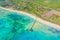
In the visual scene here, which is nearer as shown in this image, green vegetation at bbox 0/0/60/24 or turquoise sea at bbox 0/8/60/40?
turquoise sea at bbox 0/8/60/40

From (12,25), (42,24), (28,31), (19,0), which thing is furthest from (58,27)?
(19,0)

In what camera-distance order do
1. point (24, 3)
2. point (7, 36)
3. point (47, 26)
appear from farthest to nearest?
1. point (24, 3)
2. point (47, 26)
3. point (7, 36)

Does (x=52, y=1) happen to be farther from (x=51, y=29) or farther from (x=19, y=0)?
(x=51, y=29)

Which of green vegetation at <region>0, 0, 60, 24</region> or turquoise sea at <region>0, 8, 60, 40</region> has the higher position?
green vegetation at <region>0, 0, 60, 24</region>

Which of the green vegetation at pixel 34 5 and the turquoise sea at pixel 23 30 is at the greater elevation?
the green vegetation at pixel 34 5

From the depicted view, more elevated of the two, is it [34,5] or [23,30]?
[34,5]

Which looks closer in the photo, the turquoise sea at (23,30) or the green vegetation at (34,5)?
the turquoise sea at (23,30)

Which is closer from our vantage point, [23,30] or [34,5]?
[23,30]

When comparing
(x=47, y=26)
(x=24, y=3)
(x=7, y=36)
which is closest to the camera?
(x=7, y=36)
